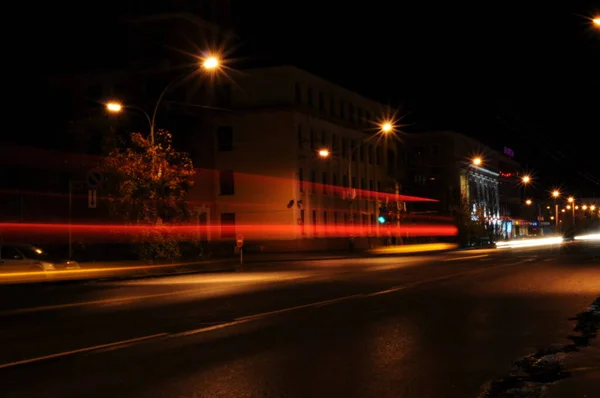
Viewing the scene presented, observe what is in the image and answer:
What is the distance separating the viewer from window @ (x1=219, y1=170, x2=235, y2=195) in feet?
202

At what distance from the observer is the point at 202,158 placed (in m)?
60.6

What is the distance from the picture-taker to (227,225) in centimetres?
6150

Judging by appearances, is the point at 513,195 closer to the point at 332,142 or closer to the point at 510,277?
the point at 332,142

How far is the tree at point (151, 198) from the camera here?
32469mm

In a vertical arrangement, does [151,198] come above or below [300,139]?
below

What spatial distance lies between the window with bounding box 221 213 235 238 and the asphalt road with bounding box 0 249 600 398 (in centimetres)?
3846

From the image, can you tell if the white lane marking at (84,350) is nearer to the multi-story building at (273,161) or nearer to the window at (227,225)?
the multi-story building at (273,161)

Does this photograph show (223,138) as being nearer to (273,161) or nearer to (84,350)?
(273,161)

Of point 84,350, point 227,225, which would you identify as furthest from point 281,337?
point 227,225

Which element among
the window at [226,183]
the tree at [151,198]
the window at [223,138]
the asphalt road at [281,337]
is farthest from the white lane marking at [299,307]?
the window at [223,138]

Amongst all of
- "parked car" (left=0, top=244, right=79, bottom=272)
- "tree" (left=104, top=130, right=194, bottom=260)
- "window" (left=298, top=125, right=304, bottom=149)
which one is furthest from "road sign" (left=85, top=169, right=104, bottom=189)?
"window" (left=298, top=125, right=304, bottom=149)

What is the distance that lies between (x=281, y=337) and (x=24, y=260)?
1933 cm

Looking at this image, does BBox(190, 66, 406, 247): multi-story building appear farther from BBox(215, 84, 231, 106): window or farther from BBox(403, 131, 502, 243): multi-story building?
BBox(403, 131, 502, 243): multi-story building

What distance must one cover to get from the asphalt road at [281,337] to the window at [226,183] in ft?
128
